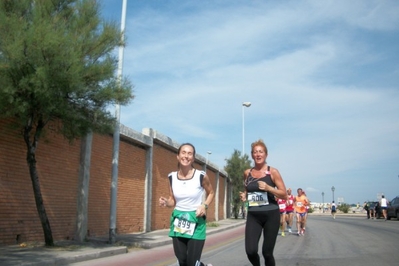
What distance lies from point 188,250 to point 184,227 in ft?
0.82

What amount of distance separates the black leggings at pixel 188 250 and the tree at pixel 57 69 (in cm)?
544

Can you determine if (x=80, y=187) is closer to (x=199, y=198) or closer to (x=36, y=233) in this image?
(x=36, y=233)

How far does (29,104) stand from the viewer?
32.1ft

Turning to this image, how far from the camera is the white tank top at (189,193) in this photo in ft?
17.6

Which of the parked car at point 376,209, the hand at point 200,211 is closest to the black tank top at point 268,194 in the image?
the hand at point 200,211

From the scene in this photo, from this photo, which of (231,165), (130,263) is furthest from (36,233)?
(231,165)

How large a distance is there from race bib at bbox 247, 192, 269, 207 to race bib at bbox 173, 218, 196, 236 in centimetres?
112

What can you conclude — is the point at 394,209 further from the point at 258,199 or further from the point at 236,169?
the point at 258,199

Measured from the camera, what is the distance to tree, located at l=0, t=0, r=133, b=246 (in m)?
9.40

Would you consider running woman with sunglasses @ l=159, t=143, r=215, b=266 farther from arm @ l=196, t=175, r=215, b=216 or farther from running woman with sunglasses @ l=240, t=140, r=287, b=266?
running woman with sunglasses @ l=240, t=140, r=287, b=266

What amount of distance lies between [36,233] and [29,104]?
3981 mm

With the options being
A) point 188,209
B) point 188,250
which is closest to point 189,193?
point 188,209

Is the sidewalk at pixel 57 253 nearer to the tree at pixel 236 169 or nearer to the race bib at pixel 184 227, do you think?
the race bib at pixel 184 227

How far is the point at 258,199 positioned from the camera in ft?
19.8
